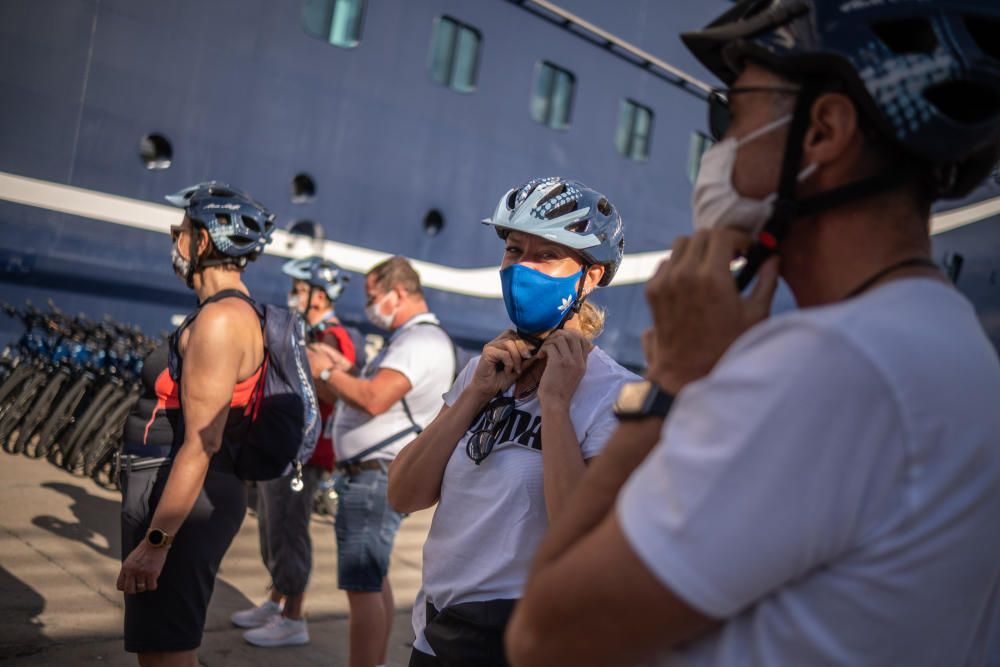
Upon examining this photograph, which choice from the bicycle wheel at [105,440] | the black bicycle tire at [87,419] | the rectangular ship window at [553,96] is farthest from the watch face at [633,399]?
the rectangular ship window at [553,96]

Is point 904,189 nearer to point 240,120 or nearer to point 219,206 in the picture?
point 219,206

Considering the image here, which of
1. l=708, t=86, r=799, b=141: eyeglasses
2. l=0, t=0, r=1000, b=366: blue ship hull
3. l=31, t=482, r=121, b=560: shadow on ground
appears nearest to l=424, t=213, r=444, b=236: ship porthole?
l=0, t=0, r=1000, b=366: blue ship hull

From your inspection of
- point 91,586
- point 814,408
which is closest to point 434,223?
point 91,586

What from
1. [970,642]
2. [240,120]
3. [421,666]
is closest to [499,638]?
[421,666]

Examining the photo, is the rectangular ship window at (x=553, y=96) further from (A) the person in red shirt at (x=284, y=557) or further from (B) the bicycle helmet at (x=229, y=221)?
(B) the bicycle helmet at (x=229, y=221)

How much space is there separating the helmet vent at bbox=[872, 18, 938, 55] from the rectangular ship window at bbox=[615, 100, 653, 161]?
14.6 meters

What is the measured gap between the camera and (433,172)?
13.2 m

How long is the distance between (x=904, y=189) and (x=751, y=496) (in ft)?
1.67

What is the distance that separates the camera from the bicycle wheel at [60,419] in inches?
337

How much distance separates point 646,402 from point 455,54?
41.8ft

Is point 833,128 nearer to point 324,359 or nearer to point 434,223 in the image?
point 324,359

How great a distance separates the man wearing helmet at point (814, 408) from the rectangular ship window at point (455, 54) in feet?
40.4

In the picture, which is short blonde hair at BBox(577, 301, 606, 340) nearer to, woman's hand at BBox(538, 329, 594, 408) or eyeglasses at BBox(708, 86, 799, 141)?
woman's hand at BBox(538, 329, 594, 408)

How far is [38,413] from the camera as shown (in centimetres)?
863
